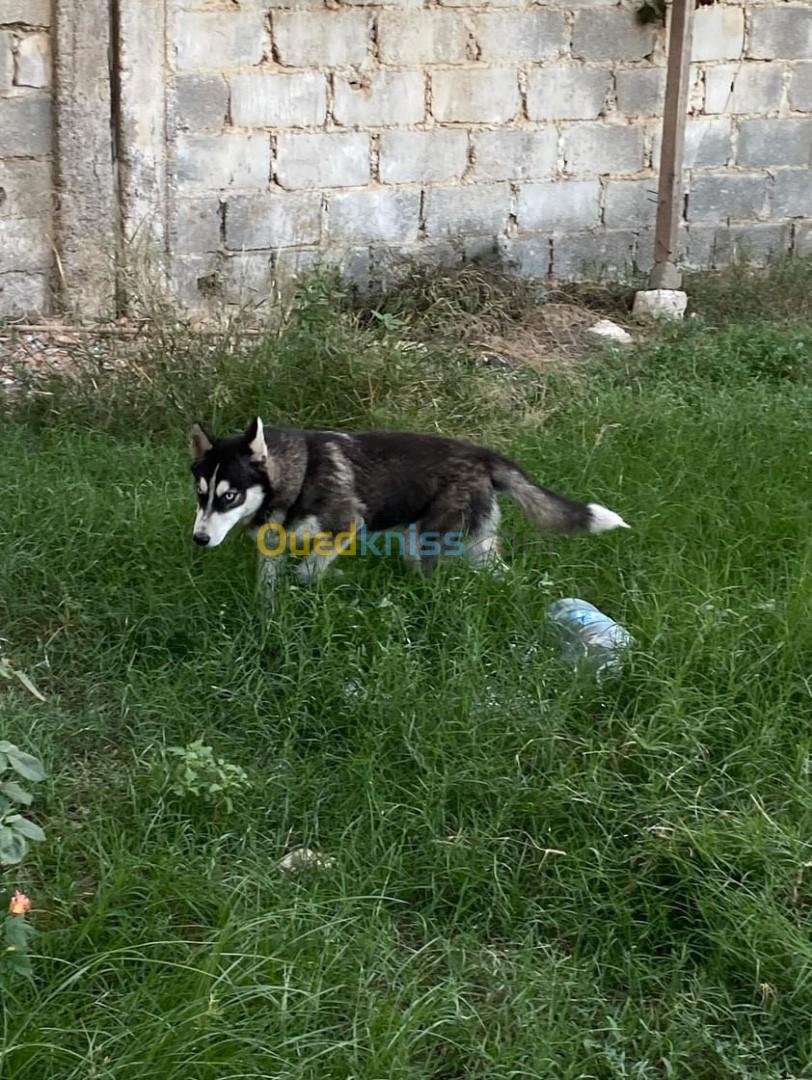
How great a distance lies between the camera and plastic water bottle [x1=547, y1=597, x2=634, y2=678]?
4.35 metres

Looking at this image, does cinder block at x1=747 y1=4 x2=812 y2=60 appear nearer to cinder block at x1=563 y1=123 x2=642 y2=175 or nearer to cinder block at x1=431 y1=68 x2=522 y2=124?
cinder block at x1=563 y1=123 x2=642 y2=175

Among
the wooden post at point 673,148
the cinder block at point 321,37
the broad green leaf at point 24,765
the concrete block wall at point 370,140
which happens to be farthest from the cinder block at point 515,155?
the broad green leaf at point 24,765

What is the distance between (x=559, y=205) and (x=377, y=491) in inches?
192

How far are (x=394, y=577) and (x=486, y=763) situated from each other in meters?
1.25

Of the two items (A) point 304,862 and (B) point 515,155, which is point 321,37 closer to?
(B) point 515,155

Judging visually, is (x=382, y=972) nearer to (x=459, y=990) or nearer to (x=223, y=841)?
(x=459, y=990)

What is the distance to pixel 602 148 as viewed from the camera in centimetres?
947

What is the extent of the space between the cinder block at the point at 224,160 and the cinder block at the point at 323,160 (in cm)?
11

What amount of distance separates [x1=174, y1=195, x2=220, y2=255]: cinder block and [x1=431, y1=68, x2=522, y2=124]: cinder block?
1.59m

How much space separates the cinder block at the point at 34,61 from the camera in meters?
7.46

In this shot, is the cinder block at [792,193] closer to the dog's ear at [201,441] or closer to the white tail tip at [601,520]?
the white tail tip at [601,520]

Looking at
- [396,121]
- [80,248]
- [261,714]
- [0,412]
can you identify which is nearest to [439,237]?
[396,121]

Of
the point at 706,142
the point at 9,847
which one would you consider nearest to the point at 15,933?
the point at 9,847

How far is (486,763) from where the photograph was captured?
156 inches
